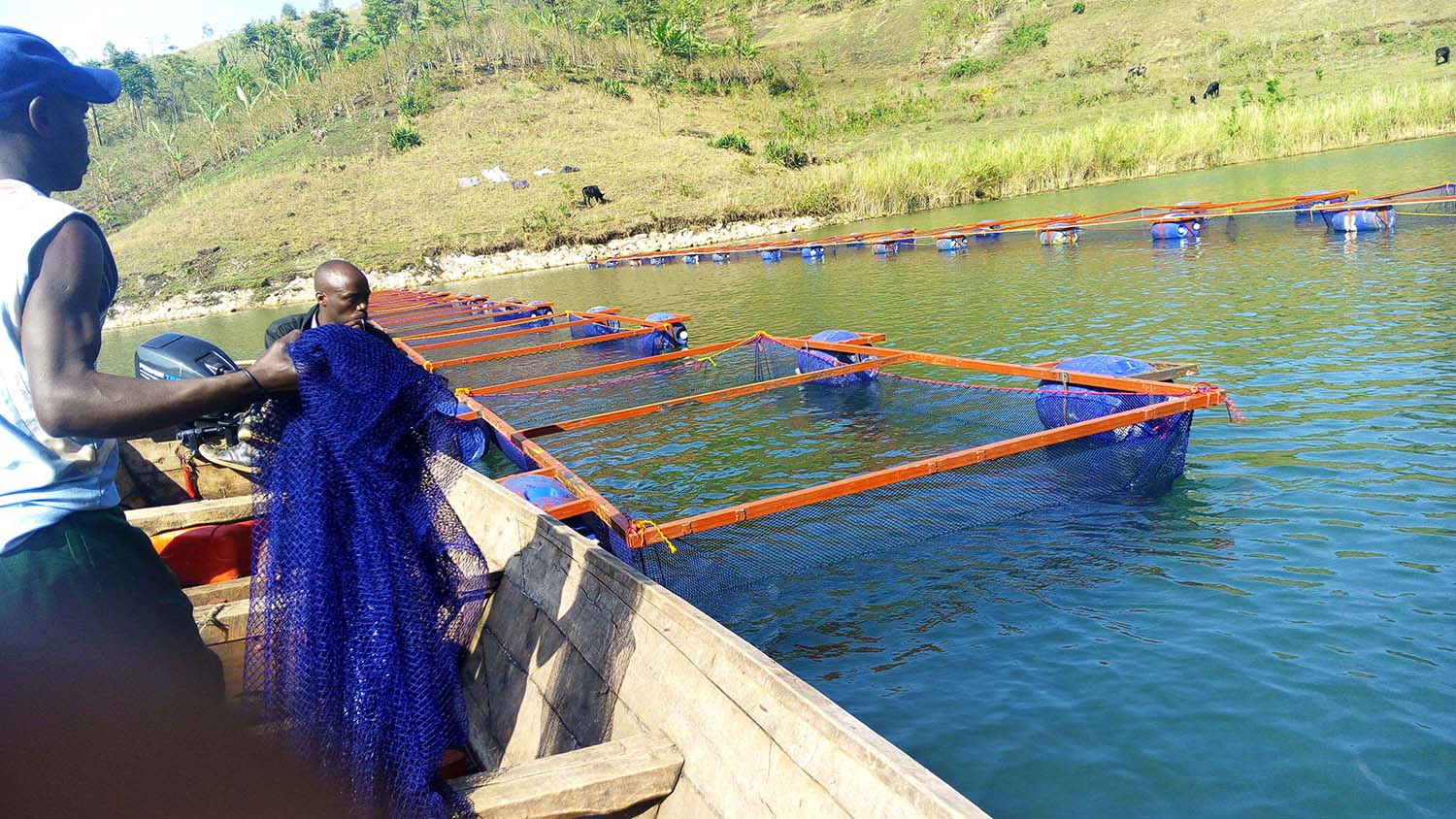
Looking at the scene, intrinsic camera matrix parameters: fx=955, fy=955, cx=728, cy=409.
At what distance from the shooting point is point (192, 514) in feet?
17.6

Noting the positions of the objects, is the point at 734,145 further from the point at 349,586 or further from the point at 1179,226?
the point at 349,586

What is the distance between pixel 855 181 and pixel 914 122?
70.2ft

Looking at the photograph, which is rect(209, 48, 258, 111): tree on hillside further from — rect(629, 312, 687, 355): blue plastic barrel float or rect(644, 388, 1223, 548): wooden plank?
rect(644, 388, 1223, 548): wooden plank

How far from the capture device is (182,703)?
2191 mm

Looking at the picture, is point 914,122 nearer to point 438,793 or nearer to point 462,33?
point 462,33

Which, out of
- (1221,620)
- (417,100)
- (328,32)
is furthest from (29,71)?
(328,32)

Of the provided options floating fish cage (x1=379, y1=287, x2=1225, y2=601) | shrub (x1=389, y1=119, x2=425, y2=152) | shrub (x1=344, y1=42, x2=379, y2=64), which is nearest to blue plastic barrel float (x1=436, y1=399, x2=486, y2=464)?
floating fish cage (x1=379, y1=287, x2=1225, y2=601)

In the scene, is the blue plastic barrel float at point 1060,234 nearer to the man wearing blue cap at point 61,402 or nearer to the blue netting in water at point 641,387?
the blue netting in water at point 641,387

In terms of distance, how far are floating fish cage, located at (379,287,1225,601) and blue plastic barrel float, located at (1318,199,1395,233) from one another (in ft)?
31.0

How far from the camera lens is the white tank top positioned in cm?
194

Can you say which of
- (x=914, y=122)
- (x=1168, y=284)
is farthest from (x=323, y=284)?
(x=914, y=122)

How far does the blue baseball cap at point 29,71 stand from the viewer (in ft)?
6.92

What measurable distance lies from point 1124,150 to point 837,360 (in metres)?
29.2

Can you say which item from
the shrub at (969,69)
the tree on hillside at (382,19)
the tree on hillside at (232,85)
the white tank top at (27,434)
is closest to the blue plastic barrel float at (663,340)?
the white tank top at (27,434)
